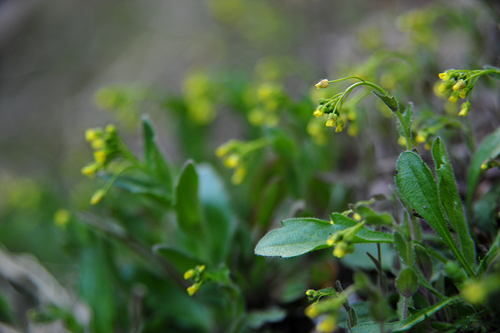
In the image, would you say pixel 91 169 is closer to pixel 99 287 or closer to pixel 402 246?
pixel 99 287

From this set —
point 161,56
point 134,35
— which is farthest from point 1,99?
point 161,56

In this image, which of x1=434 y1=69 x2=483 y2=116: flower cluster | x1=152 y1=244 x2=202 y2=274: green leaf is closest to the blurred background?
x1=152 y1=244 x2=202 y2=274: green leaf

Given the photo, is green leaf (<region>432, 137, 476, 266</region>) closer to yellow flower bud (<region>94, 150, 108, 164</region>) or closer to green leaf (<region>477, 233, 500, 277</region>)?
green leaf (<region>477, 233, 500, 277</region>)

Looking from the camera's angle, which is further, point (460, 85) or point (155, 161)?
point (155, 161)

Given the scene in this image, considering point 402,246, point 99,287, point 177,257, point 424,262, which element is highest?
point 402,246

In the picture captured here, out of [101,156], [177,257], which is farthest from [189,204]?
[101,156]

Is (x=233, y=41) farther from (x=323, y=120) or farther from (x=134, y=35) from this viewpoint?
(x=323, y=120)
